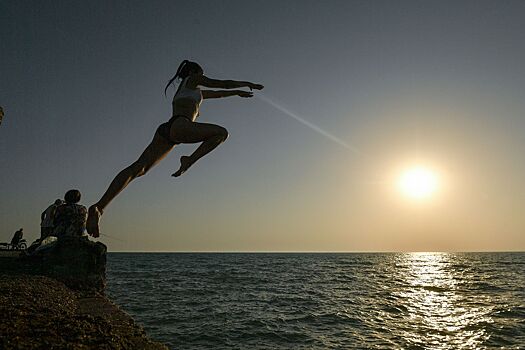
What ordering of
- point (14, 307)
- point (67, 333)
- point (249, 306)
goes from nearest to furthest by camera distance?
point (67, 333), point (14, 307), point (249, 306)

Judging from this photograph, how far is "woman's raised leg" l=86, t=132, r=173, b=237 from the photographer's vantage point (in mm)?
3689

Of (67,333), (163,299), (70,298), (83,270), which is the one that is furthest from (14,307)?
(163,299)

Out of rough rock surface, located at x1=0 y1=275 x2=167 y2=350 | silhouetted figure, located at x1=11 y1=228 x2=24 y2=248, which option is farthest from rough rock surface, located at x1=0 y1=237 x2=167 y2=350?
silhouetted figure, located at x1=11 y1=228 x2=24 y2=248

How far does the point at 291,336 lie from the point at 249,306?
21.2ft

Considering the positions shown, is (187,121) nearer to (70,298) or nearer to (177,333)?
(70,298)

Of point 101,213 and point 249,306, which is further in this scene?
point 249,306

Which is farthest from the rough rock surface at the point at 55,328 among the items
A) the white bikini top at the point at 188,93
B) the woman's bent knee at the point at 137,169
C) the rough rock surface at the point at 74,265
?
the rough rock surface at the point at 74,265

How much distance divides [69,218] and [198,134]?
6.49 meters

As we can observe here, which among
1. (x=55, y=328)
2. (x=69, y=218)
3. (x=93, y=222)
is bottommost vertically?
(x=55, y=328)

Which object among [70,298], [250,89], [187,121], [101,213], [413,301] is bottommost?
[413,301]

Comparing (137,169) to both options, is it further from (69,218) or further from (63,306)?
(69,218)

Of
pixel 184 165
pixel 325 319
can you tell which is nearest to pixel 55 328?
pixel 184 165

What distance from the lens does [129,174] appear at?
372 centimetres

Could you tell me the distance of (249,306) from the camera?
1888cm
